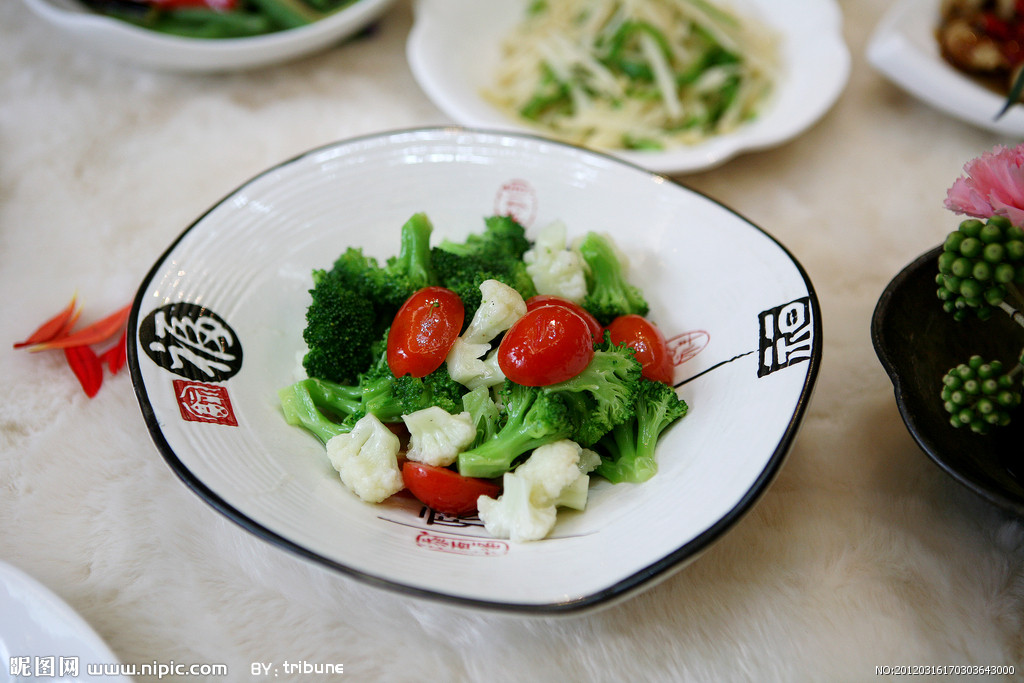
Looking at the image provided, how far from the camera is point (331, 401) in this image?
136 centimetres

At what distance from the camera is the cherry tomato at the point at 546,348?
1.17 metres

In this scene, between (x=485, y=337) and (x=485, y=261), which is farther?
(x=485, y=261)

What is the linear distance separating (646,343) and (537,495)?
0.39m

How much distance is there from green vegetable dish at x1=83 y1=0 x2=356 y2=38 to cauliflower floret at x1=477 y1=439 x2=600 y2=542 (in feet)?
6.27

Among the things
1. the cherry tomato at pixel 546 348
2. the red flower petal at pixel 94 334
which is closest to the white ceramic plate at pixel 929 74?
the cherry tomato at pixel 546 348

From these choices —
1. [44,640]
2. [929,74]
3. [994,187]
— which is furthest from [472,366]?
[929,74]

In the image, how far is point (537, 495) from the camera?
1141 millimetres

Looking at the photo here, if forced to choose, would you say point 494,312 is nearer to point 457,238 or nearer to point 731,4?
point 457,238

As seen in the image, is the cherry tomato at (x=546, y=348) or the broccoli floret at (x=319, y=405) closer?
the cherry tomato at (x=546, y=348)

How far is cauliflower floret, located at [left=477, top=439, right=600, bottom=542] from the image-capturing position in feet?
3.67

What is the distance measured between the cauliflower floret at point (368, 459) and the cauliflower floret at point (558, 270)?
450 mm

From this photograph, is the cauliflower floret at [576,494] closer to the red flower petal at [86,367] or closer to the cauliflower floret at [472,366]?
the cauliflower floret at [472,366]

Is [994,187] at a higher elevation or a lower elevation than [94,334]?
higher

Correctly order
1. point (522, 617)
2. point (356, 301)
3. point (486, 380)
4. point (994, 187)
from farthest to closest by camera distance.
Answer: point (356, 301) < point (486, 380) < point (994, 187) < point (522, 617)
